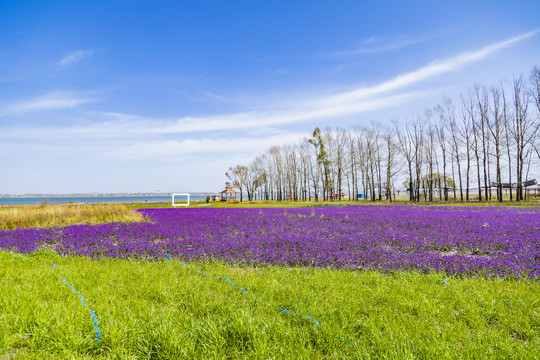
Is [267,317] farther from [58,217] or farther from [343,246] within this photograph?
[58,217]

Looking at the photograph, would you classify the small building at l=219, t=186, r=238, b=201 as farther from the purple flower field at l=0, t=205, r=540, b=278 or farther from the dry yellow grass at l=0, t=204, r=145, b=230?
the purple flower field at l=0, t=205, r=540, b=278

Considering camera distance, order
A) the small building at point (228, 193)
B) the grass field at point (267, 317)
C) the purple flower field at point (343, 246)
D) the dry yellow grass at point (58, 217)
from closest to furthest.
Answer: the grass field at point (267, 317) → the purple flower field at point (343, 246) → the dry yellow grass at point (58, 217) → the small building at point (228, 193)

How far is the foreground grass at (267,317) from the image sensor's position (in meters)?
3.09

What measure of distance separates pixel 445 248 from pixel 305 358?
8211mm

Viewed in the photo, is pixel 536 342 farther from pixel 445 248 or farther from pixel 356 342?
pixel 445 248

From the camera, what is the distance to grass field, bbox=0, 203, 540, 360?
3.09 metres

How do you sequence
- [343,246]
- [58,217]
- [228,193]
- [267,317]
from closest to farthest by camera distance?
1. [267,317]
2. [343,246]
3. [58,217]
4. [228,193]

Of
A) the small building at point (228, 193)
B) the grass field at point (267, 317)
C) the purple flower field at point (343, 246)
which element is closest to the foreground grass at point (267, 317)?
the grass field at point (267, 317)

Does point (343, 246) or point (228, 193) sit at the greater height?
point (228, 193)

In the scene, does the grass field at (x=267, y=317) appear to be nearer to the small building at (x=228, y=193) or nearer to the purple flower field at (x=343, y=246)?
the purple flower field at (x=343, y=246)

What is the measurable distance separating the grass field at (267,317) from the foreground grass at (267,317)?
0.02 meters

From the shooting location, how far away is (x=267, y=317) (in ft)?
12.5

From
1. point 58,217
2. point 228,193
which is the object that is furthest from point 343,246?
point 228,193

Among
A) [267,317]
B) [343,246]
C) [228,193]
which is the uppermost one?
[228,193]
